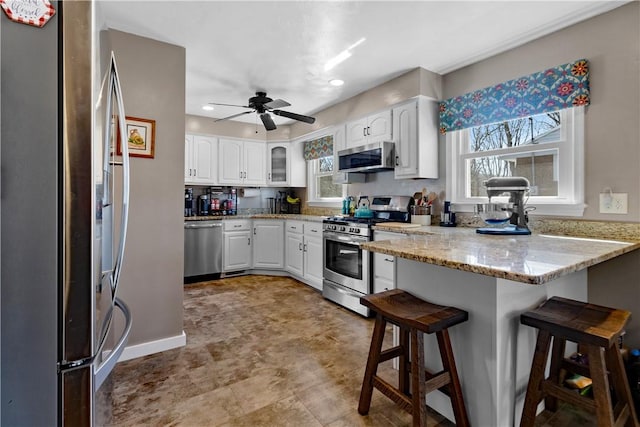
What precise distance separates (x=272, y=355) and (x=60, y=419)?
1.73 m

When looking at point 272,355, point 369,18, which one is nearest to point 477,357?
point 272,355

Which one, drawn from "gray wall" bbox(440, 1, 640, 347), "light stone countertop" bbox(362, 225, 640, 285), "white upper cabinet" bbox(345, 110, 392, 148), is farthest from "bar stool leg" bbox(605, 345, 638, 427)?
"white upper cabinet" bbox(345, 110, 392, 148)

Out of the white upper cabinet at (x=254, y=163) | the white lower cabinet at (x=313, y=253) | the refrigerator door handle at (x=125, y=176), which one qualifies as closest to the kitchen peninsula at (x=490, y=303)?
the refrigerator door handle at (x=125, y=176)

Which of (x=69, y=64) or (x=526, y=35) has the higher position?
(x=526, y=35)

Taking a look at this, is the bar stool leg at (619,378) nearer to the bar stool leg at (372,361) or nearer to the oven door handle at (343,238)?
the bar stool leg at (372,361)

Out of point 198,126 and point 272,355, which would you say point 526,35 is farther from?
point 198,126

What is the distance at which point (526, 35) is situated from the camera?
2385 millimetres

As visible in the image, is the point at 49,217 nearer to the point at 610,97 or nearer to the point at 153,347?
the point at 153,347

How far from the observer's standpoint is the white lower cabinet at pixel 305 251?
392 cm

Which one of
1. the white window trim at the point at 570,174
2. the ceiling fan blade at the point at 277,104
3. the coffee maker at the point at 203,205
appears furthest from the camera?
the coffee maker at the point at 203,205

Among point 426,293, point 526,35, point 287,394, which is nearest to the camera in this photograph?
point 426,293

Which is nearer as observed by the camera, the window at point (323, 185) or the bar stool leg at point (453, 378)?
the bar stool leg at point (453, 378)

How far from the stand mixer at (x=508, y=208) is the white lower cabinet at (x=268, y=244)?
2967 millimetres

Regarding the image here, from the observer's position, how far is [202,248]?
4336mm
